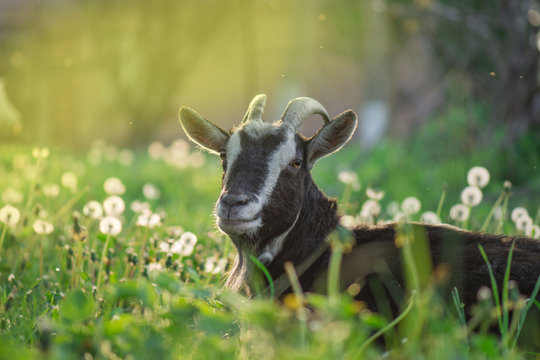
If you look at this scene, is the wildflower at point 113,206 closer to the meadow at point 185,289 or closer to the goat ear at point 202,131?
the meadow at point 185,289

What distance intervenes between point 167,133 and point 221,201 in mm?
18881

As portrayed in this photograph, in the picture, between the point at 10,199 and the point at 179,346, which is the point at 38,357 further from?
the point at 10,199

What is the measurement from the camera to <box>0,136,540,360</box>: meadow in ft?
7.29

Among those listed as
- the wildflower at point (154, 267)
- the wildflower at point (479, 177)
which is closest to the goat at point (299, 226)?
the wildflower at point (154, 267)

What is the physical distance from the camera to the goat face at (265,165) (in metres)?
3.72

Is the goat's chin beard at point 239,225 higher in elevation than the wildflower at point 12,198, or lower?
higher

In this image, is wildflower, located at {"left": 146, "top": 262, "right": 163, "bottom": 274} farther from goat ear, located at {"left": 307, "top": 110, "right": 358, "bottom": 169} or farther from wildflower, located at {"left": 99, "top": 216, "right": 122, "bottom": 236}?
goat ear, located at {"left": 307, "top": 110, "right": 358, "bottom": 169}

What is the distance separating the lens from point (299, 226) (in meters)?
4.03

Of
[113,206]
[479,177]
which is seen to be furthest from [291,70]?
[113,206]

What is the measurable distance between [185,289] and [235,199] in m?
1.32

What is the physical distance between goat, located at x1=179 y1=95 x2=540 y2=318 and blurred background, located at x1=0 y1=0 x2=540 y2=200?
3.24 metres

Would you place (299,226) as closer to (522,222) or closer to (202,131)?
(202,131)

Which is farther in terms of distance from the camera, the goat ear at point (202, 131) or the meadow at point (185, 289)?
the goat ear at point (202, 131)

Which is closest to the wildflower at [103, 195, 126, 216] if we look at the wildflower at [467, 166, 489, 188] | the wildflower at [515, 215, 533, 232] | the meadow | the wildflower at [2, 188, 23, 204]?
the meadow
